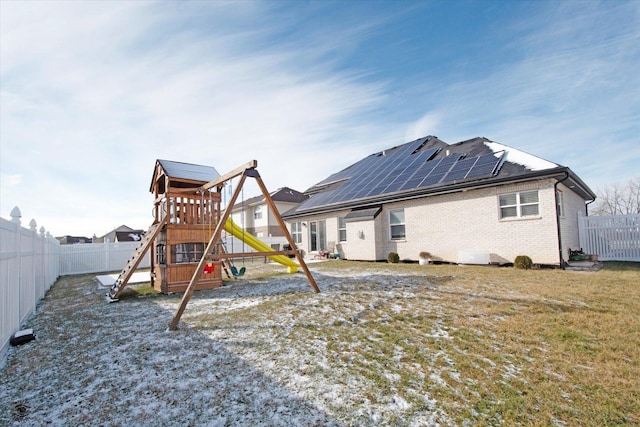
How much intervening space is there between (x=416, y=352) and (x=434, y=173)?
1204cm

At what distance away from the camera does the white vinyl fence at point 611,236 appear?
1299 cm

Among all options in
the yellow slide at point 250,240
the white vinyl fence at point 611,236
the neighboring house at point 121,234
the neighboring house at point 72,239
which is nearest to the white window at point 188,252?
the yellow slide at point 250,240

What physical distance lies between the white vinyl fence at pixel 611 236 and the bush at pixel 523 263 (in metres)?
5.86

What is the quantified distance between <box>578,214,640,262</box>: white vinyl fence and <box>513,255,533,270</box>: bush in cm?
586

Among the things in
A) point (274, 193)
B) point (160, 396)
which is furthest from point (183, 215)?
point (274, 193)

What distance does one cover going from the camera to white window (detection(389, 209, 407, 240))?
1504 centimetres

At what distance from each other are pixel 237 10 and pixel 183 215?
661cm

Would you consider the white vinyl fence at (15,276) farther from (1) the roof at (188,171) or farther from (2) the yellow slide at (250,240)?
(2) the yellow slide at (250,240)

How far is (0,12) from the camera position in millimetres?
5734

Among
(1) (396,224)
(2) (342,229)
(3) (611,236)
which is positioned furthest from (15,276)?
(3) (611,236)

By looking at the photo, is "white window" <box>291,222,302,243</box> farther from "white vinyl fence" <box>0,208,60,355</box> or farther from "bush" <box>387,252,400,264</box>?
"white vinyl fence" <box>0,208,60,355</box>

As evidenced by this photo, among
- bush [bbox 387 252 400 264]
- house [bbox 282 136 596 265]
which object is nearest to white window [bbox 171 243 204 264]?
house [bbox 282 136 596 265]

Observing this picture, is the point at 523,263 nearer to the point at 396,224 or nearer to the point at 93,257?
the point at 396,224

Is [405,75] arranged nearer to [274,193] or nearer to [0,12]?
[0,12]
